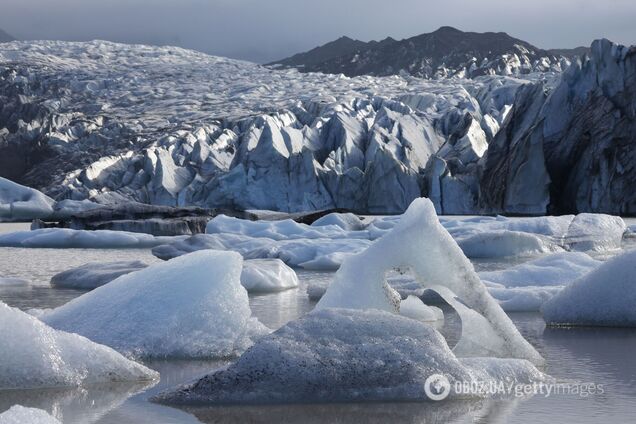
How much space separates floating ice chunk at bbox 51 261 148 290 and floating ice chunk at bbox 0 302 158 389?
512 cm

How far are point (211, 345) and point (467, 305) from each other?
145cm

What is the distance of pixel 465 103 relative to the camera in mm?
42125

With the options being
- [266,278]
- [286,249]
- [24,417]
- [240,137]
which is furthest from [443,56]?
[24,417]

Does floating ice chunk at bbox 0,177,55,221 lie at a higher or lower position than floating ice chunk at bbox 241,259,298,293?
lower

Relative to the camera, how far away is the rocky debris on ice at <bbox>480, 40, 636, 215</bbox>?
2833 centimetres

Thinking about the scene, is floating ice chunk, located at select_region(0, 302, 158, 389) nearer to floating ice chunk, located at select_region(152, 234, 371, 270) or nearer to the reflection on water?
the reflection on water

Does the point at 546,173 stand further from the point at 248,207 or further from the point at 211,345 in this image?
the point at 211,345

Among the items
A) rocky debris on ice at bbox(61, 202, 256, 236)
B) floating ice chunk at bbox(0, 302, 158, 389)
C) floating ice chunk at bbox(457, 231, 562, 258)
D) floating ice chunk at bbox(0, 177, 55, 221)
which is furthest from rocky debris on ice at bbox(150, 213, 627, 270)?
floating ice chunk at bbox(0, 177, 55, 221)

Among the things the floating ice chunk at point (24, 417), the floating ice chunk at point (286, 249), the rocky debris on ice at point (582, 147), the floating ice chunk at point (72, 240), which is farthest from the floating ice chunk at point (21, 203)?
the floating ice chunk at point (24, 417)

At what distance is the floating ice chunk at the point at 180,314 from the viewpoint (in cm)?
517

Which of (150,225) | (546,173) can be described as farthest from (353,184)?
(150,225)

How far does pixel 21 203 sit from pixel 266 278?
835 inches

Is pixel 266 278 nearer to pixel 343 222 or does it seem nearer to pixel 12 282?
pixel 12 282

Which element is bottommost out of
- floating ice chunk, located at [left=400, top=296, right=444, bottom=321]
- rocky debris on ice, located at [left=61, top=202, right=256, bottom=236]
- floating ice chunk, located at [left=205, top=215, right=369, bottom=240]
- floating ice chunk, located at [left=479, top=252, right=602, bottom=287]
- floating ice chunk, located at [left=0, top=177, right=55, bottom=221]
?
floating ice chunk, located at [left=0, top=177, right=55, bottom=221]
